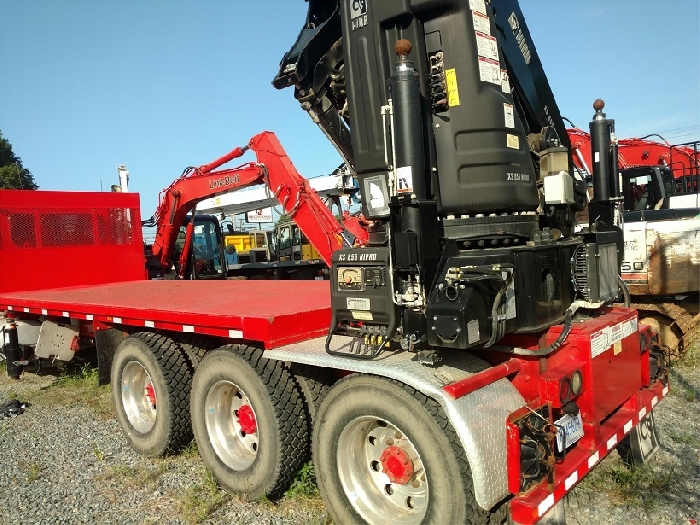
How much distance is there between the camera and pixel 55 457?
4828 mm

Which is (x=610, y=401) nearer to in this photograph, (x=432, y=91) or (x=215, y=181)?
(x=432, y=91)

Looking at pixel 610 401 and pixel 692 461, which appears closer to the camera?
pixel 610 401

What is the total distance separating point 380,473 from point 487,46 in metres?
2.51

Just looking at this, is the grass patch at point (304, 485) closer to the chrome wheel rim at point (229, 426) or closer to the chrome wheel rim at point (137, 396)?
the chrome wheel rim at point (229, 426)

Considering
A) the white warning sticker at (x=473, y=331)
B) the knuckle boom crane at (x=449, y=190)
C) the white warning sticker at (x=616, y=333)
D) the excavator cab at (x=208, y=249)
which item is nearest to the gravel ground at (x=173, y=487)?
the white warning sticker at (x=616, y=333)

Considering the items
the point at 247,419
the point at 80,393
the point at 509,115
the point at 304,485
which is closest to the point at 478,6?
the point at 509,115

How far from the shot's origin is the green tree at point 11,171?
105ft

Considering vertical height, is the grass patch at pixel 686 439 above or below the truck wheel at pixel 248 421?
below

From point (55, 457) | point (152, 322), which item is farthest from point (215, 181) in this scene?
point (55, 457)

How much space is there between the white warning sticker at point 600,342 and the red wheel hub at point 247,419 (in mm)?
2253

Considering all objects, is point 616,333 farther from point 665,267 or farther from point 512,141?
point 665,267

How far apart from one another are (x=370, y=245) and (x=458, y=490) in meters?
1.42

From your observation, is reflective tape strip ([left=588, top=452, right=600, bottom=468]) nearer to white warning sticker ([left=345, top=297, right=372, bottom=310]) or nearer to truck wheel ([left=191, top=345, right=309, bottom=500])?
white warning sticker ([left=345, top=297, right=372, bottom=310])

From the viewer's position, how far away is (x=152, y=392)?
196 inches
